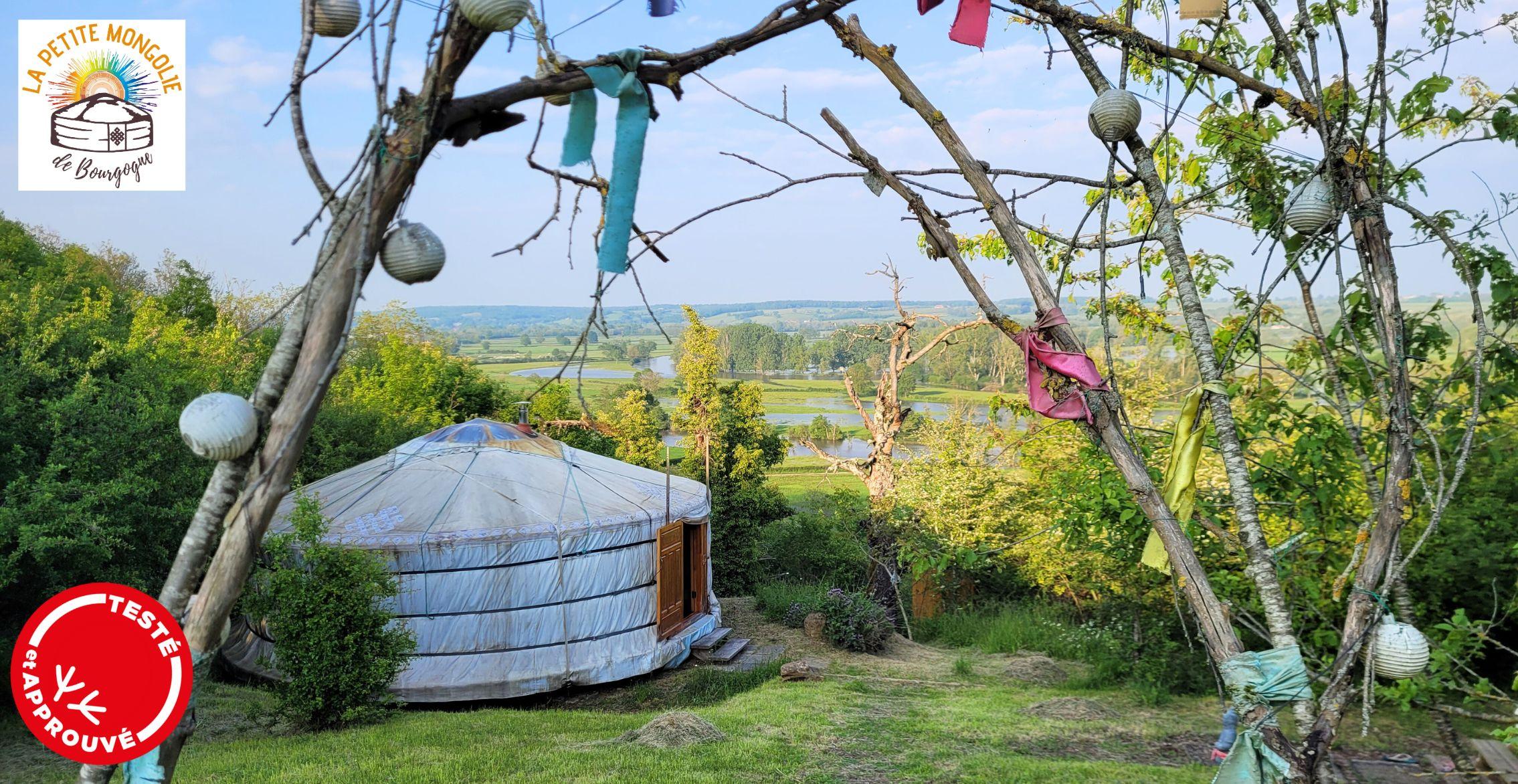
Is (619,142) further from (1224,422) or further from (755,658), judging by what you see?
(755,658)

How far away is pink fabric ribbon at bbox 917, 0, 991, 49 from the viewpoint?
7.33 ft

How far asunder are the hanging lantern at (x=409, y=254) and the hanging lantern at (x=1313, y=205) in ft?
7.09

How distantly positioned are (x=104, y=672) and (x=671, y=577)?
8.13 meters

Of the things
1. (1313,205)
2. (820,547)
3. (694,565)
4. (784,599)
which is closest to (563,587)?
(694,565)

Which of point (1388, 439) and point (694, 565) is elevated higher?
point (1388, 439)

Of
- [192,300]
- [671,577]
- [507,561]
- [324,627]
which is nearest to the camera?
[324,627]

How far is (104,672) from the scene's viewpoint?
4.54 feet

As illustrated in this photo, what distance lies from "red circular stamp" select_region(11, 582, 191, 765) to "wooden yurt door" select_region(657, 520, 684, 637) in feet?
25.3

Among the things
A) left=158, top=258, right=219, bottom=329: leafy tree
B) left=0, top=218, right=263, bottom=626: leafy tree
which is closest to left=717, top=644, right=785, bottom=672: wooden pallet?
left=0, top=218, right=263, bottom=626: leafy tree

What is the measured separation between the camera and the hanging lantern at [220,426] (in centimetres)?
133

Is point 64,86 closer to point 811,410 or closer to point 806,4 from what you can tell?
point 806,4

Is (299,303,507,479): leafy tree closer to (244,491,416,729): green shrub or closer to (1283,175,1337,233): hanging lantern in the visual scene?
(244,491,416,729): green shrub

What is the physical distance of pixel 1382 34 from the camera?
236 centimetres


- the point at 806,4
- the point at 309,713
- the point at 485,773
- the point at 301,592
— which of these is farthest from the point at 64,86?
the point at 806,4
